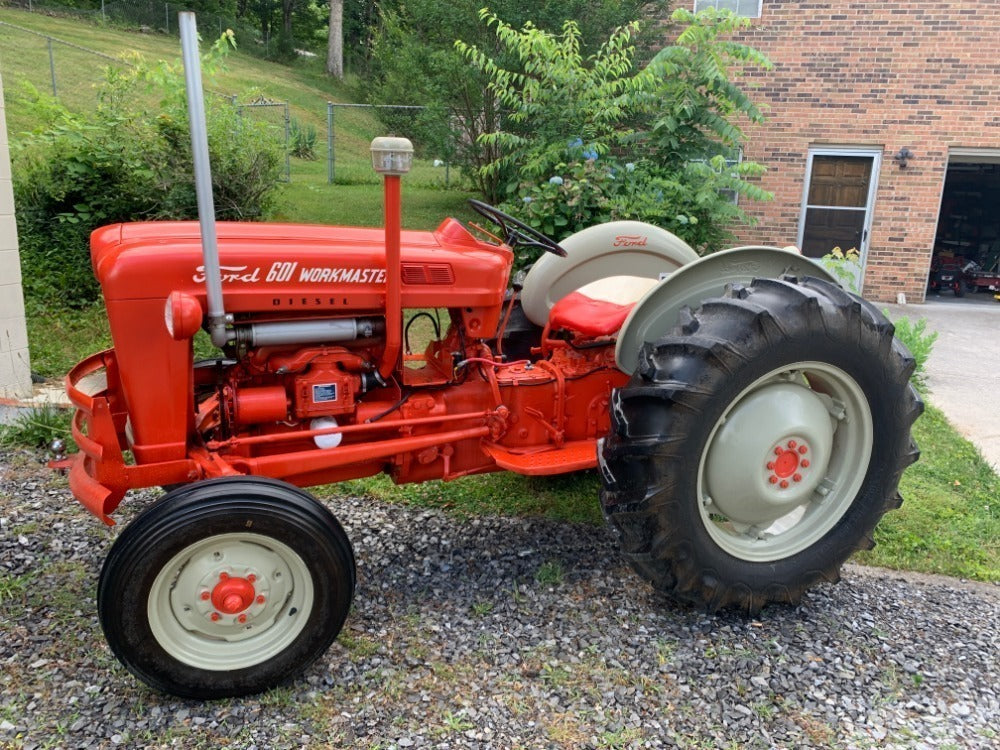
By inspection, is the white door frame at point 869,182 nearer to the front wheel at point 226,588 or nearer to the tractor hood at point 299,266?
the tractor hood at point 299,266

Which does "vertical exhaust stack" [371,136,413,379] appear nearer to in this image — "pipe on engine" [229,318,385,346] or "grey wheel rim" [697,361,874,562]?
"pipe on engine" [229,318,385,346]

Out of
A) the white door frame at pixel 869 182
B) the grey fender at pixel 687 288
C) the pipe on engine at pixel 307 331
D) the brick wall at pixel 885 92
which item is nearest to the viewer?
the pipe on engine at pixel 307 331

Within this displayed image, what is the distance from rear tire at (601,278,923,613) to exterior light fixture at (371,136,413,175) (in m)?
0.99

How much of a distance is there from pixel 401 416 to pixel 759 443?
128cm

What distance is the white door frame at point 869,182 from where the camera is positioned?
9.69 meters

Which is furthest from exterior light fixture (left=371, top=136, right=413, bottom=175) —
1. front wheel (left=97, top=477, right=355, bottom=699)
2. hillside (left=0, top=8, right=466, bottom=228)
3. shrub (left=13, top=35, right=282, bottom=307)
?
hillside (left=0, top=8, right=466, bottom=228)

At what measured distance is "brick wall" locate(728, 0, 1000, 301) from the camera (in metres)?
9.18

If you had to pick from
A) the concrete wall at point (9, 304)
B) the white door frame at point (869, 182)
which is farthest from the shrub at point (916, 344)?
the concrete wall at point (9, 304)

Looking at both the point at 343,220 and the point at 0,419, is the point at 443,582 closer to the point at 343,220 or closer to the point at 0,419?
the point at 0,419

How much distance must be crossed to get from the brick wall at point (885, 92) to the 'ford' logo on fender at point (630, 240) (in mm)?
6993

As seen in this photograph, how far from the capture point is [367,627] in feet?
8.86

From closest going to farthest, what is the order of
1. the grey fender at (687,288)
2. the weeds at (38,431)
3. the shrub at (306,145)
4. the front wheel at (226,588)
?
the front wheel at (226,588), the grey fender at (687,288), the weeds at (38,431), the shrub at (306,145)

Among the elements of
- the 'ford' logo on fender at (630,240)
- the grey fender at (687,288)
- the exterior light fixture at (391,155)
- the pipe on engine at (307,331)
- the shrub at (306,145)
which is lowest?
the pipe on engine at (307,331)

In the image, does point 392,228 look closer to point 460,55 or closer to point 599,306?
point 599,306
